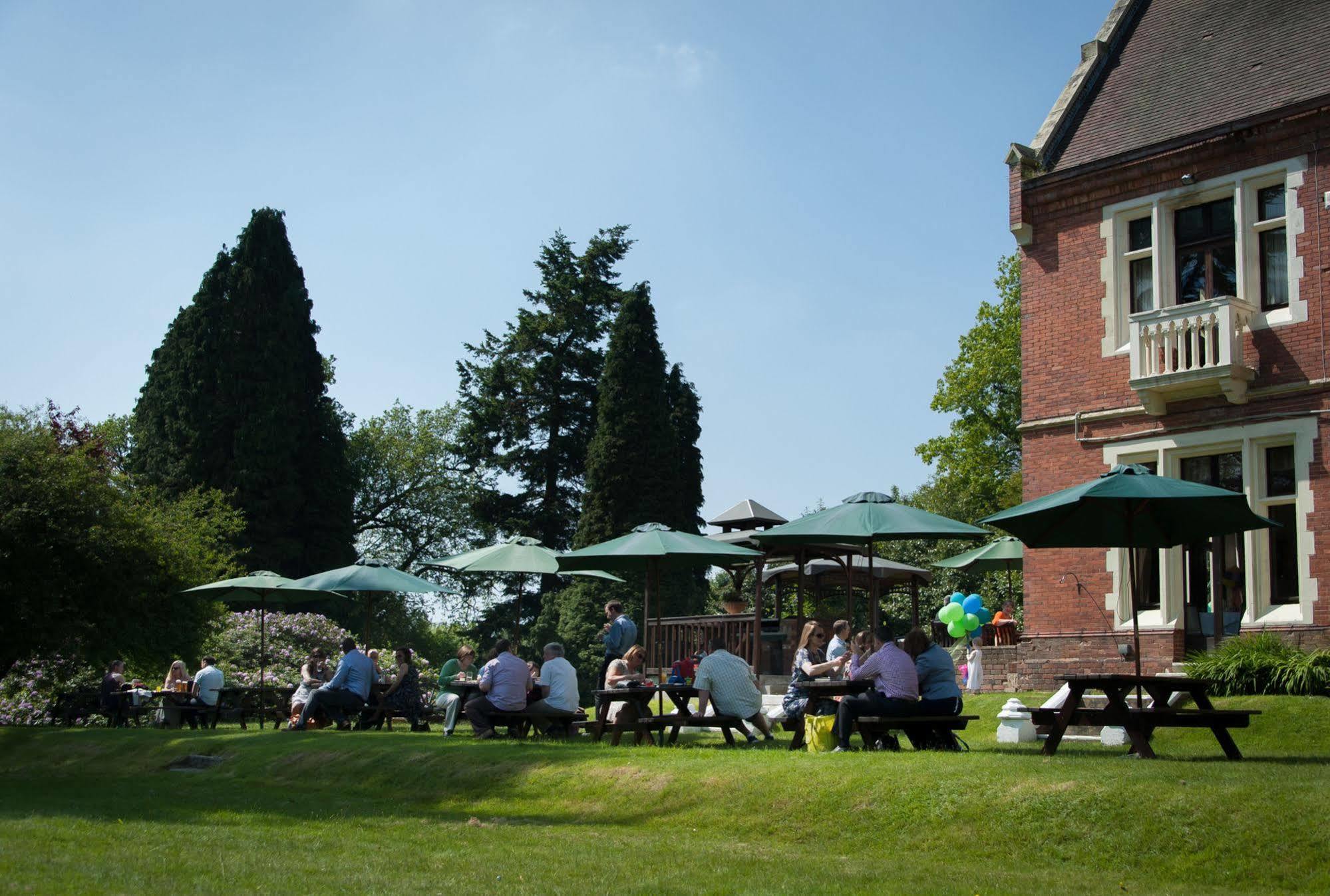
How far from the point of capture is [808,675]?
50.2 ft

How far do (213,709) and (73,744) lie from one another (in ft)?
9.70

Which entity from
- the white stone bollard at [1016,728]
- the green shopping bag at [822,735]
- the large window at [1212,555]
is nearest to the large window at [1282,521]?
the large window at [1212,555]

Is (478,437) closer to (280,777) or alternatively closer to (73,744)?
(73,744)

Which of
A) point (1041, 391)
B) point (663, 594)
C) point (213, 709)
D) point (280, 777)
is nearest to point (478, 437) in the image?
point (663, 594)

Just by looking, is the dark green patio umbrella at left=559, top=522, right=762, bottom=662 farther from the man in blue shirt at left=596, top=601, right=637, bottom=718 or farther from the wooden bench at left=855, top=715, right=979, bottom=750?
the wooden bench at left=855, top=715, right=979, bottom=750

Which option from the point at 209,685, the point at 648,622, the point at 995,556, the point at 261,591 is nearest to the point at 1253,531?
the point at 648,622

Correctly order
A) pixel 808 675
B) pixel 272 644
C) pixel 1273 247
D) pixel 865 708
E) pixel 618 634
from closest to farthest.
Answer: pixel 865 708 → pixel 808 675 → pixel 618 634 → pixel 1273 247 → pixel 272 644

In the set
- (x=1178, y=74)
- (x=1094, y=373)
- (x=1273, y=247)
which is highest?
(x=1178, y=74)

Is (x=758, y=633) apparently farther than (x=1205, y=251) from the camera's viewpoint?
Yes

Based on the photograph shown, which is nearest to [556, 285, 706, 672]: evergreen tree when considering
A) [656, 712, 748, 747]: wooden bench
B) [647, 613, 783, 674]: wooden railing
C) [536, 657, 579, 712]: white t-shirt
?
[647, 613, 783, 674]: wooden railing

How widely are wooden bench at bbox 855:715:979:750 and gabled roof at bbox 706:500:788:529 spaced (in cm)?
1415

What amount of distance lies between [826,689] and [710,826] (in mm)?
3256

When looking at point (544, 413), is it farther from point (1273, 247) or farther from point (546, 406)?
point (1273, 247)

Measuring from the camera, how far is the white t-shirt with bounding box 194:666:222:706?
21844mm
